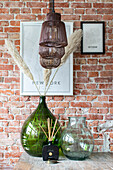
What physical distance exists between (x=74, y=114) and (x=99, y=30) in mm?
941

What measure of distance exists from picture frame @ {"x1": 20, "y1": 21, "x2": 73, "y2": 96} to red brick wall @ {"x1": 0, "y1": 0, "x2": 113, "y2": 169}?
0.21 ft

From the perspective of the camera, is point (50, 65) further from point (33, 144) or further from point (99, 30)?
point (99, 30)

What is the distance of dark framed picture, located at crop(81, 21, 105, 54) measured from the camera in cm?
251

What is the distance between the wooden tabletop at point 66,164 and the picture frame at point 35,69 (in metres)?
0.77

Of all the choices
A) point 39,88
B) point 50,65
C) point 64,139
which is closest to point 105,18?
point 39,88

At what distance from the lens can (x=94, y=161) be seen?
1779 millimetres

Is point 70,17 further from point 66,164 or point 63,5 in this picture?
point 66,164

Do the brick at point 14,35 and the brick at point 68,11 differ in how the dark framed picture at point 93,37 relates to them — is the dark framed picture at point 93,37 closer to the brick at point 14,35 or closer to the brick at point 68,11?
the brick at point 68,11

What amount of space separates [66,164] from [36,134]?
1.26ft

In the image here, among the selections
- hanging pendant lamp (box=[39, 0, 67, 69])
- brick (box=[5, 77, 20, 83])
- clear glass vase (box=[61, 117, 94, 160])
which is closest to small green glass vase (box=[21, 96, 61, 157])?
clear glass vase (box=[61, 117, 94, 160])

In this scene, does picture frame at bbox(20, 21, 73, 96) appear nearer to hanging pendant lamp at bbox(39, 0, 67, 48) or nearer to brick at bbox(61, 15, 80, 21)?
brick at bbox(61, 15, 80, 21)

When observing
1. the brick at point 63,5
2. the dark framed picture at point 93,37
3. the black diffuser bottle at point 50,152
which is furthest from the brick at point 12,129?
the brick at point 63,5

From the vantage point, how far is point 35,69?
8.09 feet

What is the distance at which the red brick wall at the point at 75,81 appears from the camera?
2467 mm
